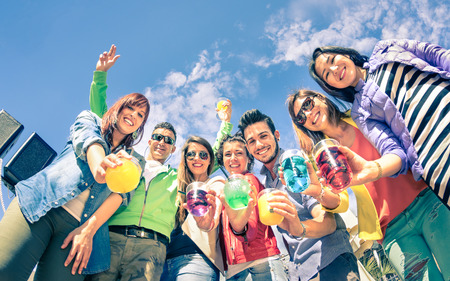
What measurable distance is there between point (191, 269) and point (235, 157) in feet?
5.01

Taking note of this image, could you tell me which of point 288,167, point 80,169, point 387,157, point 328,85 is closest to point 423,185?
point 387,157

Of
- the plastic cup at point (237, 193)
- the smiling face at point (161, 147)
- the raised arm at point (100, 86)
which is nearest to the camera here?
the plastic cup at point (237, 193)

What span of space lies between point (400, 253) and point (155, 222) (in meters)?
2.41

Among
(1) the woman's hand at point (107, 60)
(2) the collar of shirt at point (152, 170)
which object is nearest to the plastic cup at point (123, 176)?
(2) the collar of shirt at point (152, 170)

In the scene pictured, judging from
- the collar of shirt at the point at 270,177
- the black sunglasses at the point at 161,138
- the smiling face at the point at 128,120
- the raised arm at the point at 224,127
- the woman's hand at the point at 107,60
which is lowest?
the collar of shirt at the point at 270,177

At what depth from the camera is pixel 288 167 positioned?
2.23m

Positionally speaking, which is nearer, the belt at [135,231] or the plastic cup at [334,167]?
the plastic cup at [334,167]

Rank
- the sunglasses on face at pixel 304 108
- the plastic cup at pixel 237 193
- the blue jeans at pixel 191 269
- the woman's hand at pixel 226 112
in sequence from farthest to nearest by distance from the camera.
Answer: the woman's hand at pixel 226 112 < the sunglasses on face at pixel 304 108 < the blue jeans at pixel 191 269 < the plastic cup at pixel 237 193

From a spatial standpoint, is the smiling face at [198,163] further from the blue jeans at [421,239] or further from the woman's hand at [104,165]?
the blue jeans at [421,239]

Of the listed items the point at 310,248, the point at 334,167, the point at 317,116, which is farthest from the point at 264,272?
the point at 317,116

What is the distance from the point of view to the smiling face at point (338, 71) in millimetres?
2750

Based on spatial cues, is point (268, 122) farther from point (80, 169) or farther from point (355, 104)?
point (80, 169)

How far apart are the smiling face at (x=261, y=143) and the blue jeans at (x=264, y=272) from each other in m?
1.25

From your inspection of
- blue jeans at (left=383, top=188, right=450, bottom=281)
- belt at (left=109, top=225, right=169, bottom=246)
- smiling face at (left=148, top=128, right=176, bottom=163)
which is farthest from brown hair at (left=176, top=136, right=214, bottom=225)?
blue jeans at (left=383, top=188, right=450, bottom=281)
